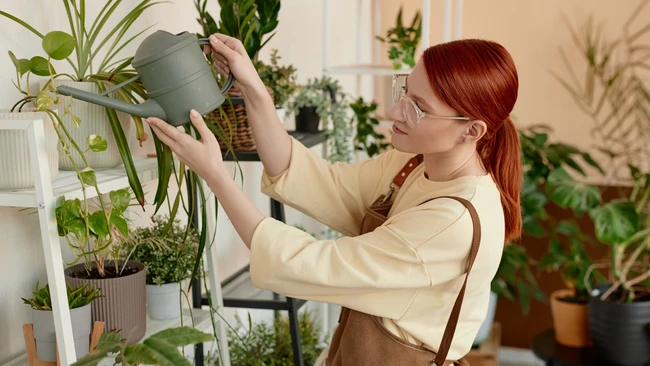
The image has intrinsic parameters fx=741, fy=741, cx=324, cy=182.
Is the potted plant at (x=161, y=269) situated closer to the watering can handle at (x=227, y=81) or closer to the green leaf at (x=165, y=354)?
the watering can handle at (x=227, y=81)

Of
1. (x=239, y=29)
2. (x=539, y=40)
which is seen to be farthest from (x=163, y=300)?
(x=539, y=40)

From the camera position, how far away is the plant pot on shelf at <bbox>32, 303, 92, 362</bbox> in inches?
47.8

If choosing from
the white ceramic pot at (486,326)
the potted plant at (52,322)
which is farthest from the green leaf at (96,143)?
the white ceramic pot at (486,326)

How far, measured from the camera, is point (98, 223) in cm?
114

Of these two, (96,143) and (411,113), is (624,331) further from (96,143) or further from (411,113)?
(96,143)

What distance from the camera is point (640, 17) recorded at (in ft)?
11.2

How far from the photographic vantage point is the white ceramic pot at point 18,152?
1115 mm

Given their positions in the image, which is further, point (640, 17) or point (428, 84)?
point (640, 17)

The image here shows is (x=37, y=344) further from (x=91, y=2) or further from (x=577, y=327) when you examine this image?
(x=577, y=327)

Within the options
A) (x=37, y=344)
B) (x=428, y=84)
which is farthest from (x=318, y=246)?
(x=37, y=344)

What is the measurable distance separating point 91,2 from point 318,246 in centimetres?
74

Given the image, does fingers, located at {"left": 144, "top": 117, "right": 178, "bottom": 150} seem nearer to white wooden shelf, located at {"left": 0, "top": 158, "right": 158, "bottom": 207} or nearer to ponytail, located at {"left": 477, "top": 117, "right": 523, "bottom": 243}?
white wooden shelf, located at {"left": 0, "top": 158, "right": 158, "bottom": 207}

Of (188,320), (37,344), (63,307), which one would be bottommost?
(188,320)

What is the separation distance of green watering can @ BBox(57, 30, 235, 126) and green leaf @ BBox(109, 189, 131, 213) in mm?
151
